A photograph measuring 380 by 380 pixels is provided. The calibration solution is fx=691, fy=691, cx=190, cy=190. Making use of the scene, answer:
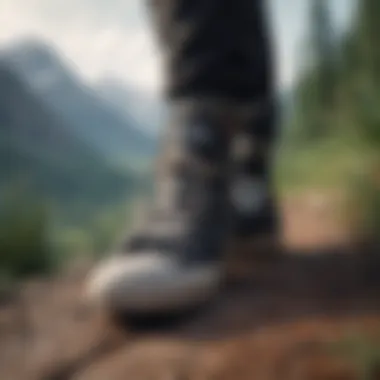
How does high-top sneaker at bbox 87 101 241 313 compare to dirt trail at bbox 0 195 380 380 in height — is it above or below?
above

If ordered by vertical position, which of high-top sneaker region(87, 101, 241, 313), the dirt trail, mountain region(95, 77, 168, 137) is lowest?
the dirt trail

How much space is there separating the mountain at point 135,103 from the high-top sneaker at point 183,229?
0.08 ft

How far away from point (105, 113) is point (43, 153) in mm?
91

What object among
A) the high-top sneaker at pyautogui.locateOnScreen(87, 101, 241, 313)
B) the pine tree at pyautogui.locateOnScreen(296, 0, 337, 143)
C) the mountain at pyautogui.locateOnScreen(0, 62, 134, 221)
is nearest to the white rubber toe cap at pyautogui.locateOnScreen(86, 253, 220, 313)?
the high-top sneaker at pyautogui.locateOnScreen(87, 101, 241, 313)

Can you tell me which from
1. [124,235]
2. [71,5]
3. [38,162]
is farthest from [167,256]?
[71,5]

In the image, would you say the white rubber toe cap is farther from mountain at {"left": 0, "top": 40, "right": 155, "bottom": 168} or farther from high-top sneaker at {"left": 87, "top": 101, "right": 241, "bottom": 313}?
mountain at {"left": 0, "top": 40, "right": 155, "bottom": 168}

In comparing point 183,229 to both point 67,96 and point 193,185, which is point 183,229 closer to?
point 193,185

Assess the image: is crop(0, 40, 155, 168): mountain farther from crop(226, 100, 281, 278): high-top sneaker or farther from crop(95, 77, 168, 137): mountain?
crop(226, 100, 281, 278): high-top sneaker

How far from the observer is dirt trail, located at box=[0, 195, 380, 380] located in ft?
2.05

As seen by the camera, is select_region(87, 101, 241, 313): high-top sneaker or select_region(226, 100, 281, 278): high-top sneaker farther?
select_region(226, 100, 281, 278): high-top sneaker

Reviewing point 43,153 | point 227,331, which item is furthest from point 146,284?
point 43,153

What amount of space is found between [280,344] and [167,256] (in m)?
0.15

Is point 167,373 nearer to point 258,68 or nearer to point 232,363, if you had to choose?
point 232,363

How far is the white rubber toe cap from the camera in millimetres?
671
